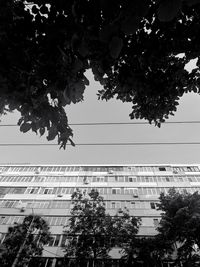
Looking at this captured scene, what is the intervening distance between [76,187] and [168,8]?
91.8ft

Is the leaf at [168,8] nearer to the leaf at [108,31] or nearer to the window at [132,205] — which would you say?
the leaf at [108,31]

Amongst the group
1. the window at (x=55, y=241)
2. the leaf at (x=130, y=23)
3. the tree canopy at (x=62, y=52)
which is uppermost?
the window at (x=55, y=241)

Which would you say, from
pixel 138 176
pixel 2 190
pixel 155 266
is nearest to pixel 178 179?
pixel 138 176

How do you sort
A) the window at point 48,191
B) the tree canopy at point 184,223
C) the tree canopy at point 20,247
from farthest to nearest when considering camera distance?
the window at point 48,191
the tree canopy at point 20,247
the tree canopy at point 184,223

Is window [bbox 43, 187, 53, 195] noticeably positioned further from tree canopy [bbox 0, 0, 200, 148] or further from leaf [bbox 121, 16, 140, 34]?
leaf [bbox 121, 16, 140, 34]

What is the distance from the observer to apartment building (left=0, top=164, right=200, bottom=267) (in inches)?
902

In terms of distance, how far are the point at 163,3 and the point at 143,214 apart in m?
24.5

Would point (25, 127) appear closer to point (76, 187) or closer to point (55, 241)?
point (55, 241)

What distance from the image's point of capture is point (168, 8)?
109 centimetres

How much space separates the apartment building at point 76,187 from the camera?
75.2 feet

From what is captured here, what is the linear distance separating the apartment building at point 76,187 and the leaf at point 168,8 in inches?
893

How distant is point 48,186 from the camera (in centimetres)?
2777

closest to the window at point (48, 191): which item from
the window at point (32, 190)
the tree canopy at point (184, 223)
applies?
the window at point (32, 190)

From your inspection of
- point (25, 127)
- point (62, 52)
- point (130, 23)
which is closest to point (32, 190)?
point (25, 127)
